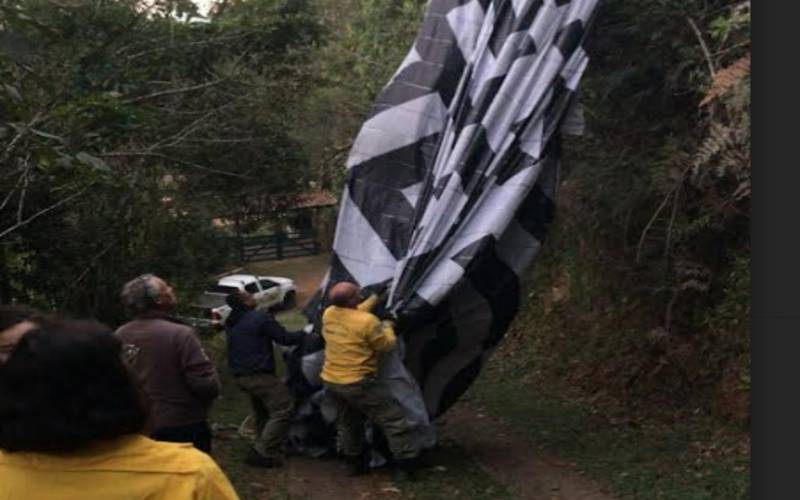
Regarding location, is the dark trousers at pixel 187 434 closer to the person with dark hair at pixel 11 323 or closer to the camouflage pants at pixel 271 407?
the person with dark hair at pixel 11 323

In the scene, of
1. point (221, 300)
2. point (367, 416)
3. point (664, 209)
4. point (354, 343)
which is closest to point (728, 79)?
point (664, 209)

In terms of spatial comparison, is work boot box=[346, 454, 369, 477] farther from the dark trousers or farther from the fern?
the fern

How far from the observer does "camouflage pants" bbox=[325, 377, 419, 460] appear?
8.65 metres

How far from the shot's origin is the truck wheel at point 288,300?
32.7 m

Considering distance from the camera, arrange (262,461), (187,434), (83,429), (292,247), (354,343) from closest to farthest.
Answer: (83,429) < (187,434) < (354,343) < (262,461) < (292,247)

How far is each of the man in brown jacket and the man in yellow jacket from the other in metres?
2.53

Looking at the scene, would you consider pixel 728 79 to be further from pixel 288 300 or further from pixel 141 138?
pixel 288 300

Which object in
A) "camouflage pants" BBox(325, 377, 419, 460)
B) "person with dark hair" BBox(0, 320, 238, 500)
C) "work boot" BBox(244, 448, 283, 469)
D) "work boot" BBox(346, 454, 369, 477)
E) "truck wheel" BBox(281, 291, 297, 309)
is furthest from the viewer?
"truck wheel" BBox(281, 291, 297, 309)

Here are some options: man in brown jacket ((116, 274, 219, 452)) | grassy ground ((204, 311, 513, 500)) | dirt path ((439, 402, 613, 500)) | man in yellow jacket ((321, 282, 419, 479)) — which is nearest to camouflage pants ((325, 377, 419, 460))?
man in yellow jacket ((321, 282, 419, 479))

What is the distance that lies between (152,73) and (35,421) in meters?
12.2

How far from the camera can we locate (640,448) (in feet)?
32.0

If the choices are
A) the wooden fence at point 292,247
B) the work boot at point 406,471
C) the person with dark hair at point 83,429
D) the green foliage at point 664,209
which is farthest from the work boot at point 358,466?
the wooden fence at point 292,247

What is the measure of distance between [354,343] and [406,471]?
1.25 m

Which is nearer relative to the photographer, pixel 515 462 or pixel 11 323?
pixel 11 323
